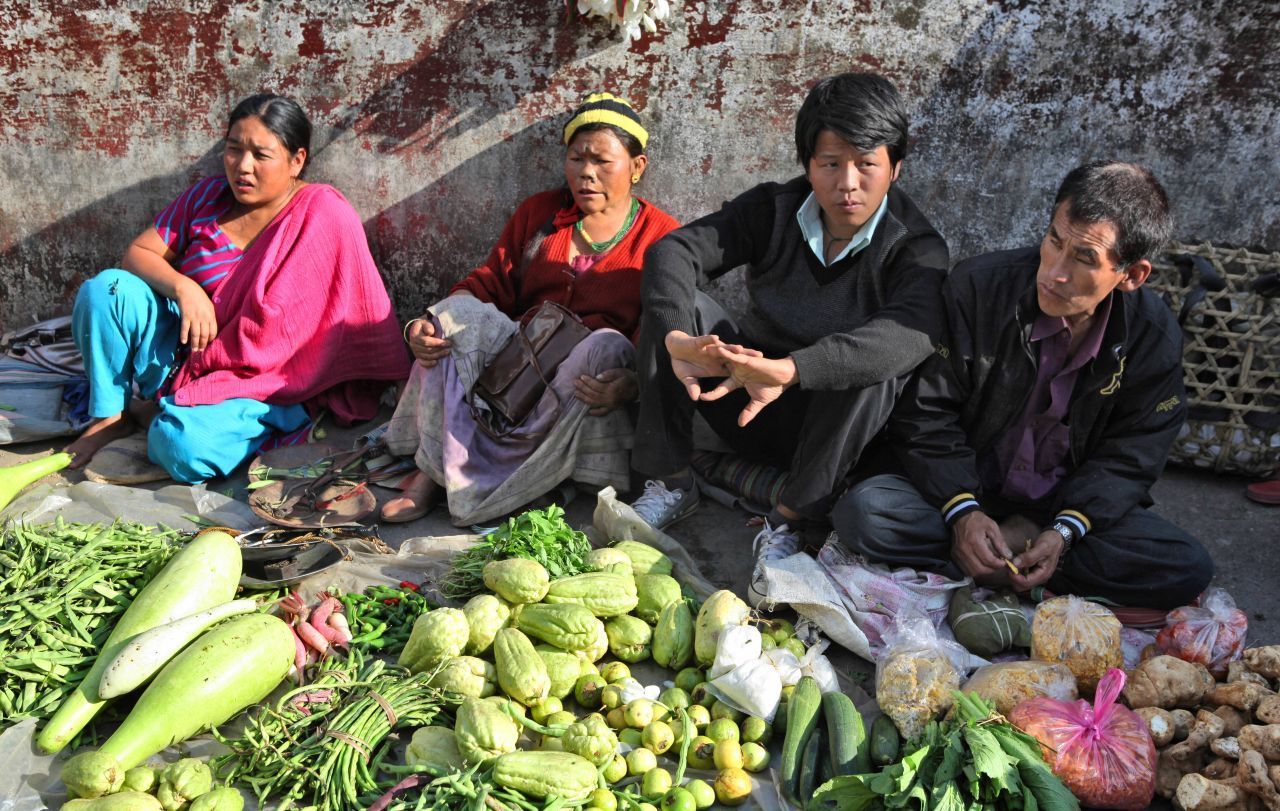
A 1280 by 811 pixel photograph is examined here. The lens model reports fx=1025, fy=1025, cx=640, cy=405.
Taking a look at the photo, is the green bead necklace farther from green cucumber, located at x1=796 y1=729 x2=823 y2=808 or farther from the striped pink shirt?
green cucumber, located at x1=796 y1=729 x2=823 y2=808

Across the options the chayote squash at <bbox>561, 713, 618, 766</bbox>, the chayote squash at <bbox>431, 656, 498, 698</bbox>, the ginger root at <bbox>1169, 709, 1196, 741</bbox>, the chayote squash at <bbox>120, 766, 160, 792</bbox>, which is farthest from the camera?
the chayote squash at <bbox>431, 656, 498, 698</bbox>

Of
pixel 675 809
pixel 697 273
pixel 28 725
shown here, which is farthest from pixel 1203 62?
pixel 28 725

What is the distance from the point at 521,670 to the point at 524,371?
151cm

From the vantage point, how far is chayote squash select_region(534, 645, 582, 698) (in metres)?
2.95

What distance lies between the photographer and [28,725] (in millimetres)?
2721

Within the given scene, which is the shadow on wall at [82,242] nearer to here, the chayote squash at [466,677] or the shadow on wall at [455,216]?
the shadow on wall at [455,216]

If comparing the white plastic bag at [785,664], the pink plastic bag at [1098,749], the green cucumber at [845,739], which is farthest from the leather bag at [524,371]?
the pink plastic bag at [1098,749]

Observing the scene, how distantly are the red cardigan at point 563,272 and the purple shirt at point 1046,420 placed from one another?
1540 millimetres

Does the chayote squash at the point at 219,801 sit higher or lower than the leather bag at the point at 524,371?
lower

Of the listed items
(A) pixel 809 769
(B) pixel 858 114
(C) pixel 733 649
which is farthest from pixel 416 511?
(B) pixel 858 114

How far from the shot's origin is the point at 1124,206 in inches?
121

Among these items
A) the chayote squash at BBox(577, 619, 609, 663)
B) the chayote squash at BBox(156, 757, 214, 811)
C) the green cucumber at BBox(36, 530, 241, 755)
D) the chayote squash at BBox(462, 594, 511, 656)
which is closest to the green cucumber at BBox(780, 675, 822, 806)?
the chayote squash at BBox(577, 619, 609, 663)

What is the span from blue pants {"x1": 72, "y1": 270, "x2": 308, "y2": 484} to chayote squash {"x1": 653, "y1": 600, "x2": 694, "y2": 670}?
2128 mm

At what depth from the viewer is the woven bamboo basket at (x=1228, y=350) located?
3.91 meters
